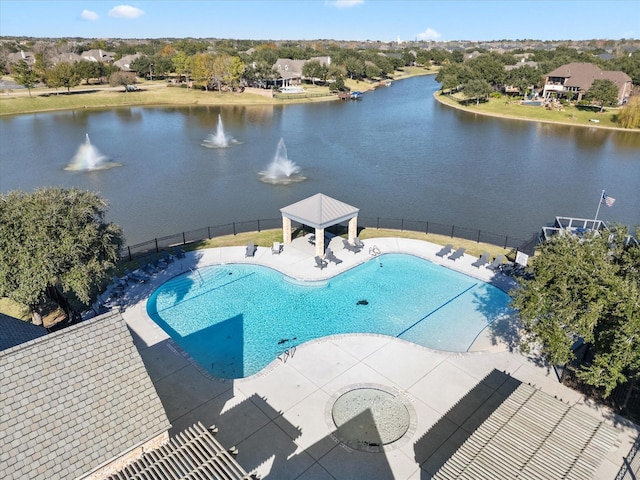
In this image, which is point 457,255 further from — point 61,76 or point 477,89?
point 61,76

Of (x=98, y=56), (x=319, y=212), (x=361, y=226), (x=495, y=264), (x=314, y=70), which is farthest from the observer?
(x=98, y=56)

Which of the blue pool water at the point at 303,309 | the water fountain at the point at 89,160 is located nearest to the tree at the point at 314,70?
the water fountain at the point at 89,160

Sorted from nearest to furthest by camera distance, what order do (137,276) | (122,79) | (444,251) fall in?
A: (137,276) < (444,251) < (122,79)

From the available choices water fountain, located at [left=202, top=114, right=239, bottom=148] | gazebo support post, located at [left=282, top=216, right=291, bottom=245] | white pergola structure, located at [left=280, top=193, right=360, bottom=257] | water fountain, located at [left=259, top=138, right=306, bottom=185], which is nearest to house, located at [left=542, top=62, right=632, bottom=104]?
water fountain, located at [left=259, top=138, right=306, bottom=185]

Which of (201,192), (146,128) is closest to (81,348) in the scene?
(201,192)

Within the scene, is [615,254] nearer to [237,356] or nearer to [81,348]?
[237,356]

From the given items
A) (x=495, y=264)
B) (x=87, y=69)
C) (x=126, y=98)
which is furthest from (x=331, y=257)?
(x=87, y=69)

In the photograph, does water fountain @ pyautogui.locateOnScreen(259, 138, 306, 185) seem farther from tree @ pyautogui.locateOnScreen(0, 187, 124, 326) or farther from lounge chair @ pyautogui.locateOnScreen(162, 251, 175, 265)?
tree @ pyautogui.locateOnScreen(0, 187, 124, 326)
